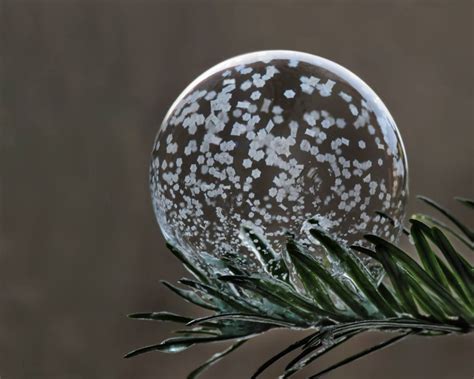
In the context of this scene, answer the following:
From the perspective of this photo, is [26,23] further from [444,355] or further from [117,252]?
[444,355]

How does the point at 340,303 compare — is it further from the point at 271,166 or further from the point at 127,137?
the point at 127,137

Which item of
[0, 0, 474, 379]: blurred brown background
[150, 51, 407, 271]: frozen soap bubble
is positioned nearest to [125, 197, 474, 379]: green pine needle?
[150, 51, 407, 271]: frozen soap bubble

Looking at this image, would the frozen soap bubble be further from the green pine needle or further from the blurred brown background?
the blurred brown background

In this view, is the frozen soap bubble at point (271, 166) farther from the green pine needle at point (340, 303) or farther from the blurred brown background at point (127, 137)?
the blurred brown background at point (127, 137)

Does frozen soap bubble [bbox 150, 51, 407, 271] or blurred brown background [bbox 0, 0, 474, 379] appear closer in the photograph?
frozen soap bubble [bbox 150, 51, 407, 271]

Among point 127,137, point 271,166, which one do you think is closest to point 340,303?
point 271,166
